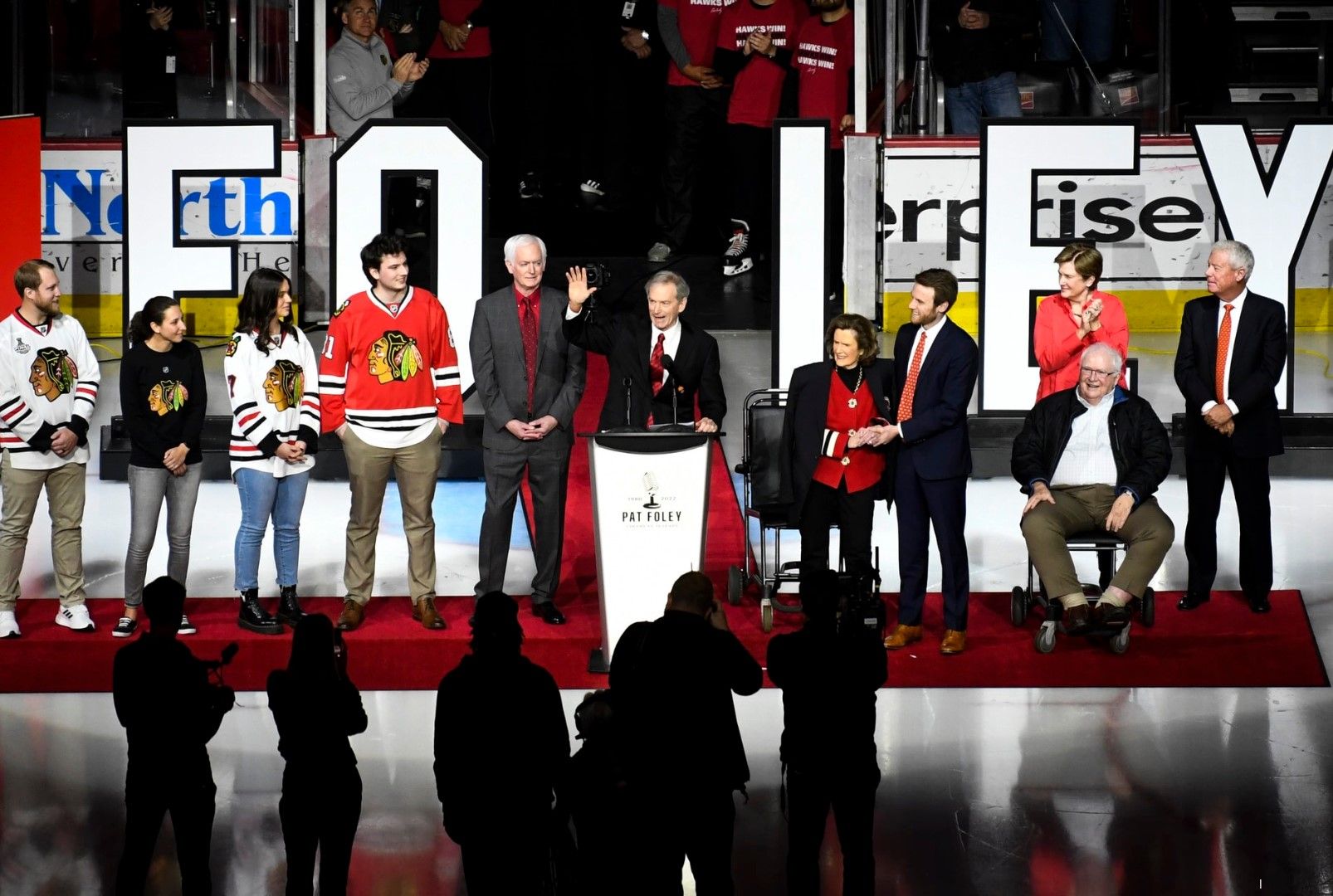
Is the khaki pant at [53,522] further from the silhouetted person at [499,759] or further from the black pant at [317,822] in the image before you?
the silhouetted person at [499,759]

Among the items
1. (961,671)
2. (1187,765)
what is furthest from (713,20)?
(1187,765)

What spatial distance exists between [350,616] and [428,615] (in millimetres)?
333

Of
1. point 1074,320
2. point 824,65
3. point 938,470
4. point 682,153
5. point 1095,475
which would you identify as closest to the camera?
point 938,470

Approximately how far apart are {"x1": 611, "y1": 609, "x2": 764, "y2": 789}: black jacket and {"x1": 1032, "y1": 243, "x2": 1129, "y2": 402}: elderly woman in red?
3503 mm

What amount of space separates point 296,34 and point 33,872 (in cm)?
705

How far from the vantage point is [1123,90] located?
1381 centimetres

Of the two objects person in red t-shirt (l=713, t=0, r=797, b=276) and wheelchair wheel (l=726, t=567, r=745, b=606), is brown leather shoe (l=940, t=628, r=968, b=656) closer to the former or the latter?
wheelchair wheel (l=726, t=567, r=745, b=606)

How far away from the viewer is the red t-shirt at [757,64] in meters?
12.9

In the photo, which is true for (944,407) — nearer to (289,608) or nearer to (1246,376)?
(1246,376)

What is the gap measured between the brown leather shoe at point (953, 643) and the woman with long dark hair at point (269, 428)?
9.12ft

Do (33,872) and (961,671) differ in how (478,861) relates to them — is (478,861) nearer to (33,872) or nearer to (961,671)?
(33,872)

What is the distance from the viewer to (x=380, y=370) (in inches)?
303

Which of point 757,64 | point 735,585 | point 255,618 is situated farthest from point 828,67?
point 255,618

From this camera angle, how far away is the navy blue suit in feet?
25.0
